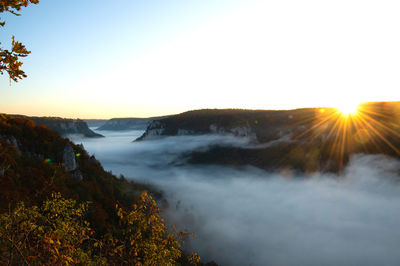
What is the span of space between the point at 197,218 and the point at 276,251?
6115 cm

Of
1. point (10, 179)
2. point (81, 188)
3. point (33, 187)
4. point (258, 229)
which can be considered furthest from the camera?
point (258, 229)

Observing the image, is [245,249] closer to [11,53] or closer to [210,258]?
[210,258]

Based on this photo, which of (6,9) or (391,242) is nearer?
(6,9)

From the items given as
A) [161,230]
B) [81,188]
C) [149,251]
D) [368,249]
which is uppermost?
[161,230]

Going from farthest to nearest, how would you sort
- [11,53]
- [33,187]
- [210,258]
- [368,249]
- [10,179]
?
[368,249] → [210,258] → [33,187] → [10,179] → [11,53]

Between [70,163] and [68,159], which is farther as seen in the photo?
[70,163]

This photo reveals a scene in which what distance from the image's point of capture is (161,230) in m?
9.94

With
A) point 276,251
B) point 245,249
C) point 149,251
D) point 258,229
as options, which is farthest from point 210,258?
point 149,251

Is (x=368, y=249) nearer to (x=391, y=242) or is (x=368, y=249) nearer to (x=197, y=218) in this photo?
(x=391, y=242)

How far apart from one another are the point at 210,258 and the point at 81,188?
379 ft

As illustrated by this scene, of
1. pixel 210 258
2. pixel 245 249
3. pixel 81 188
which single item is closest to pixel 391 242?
pixel 245 249

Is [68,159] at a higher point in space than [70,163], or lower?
higher

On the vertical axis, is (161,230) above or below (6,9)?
below

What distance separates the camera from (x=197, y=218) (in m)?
172
